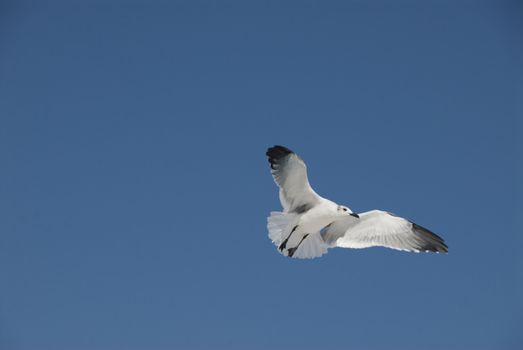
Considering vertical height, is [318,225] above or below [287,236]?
above

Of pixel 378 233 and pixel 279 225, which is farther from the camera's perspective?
pixel 378 233

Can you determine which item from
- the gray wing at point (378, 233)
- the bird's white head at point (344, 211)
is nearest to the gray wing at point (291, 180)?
the bird's white head at point (344, 211)

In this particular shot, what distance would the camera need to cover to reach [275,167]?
188 inches

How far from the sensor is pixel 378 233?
4.98 metres

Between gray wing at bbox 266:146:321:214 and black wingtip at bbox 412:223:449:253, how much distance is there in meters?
1.23

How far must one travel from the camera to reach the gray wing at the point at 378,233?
191 inches

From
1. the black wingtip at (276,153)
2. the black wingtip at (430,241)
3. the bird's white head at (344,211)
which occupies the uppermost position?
the black wingtip at (276,153)

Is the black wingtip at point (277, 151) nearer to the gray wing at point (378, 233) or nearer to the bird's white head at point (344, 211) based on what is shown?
the bird's white head at point (344, 211)

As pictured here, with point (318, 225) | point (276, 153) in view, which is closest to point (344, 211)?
point (318, 225)

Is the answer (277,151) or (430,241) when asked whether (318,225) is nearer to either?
(277,151)

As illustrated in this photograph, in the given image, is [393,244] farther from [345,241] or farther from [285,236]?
[285,236]

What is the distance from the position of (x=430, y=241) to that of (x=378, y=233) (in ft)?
1.83

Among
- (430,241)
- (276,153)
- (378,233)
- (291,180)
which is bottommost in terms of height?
(430,241)

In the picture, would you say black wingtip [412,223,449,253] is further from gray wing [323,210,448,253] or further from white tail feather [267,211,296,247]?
white tail feather [267,211,296,247]
